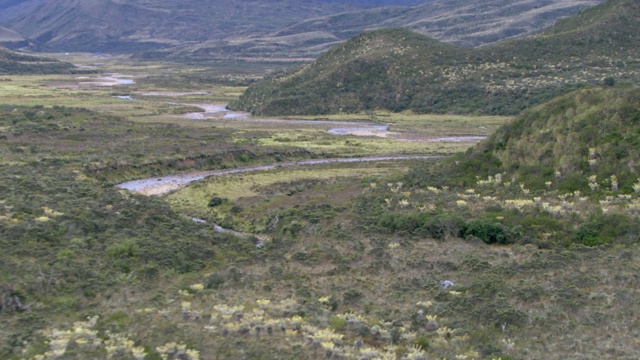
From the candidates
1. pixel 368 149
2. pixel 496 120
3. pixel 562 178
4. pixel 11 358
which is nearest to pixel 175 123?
pixel 368 149

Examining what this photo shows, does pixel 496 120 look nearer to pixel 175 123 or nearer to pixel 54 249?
pixel 175 123

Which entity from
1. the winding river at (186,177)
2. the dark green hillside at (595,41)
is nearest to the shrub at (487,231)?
the winding river at (186,177)

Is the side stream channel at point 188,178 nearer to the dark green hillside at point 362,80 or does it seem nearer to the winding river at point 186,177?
the winding river at point 186,177

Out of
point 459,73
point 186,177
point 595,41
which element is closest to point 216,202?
point 186,177

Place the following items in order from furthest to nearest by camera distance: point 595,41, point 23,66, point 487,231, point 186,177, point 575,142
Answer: point 23,66 → point 595,41 → point 186,177 → point 575,142 → point 487,231

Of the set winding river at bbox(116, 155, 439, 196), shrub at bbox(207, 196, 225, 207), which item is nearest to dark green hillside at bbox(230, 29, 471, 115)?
winding river at bbox(116, 155, 439, 196)

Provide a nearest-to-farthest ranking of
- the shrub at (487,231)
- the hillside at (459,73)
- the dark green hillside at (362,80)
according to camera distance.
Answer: the shrub at (487,231), the hillside at (459,73), the dark green hillside at (362,80)

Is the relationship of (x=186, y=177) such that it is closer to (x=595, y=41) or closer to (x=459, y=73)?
(x=459, y=73)

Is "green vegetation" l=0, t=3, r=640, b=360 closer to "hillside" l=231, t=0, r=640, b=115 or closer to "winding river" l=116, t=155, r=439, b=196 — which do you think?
"winding river" l=116, t=155, r=439, b=196
